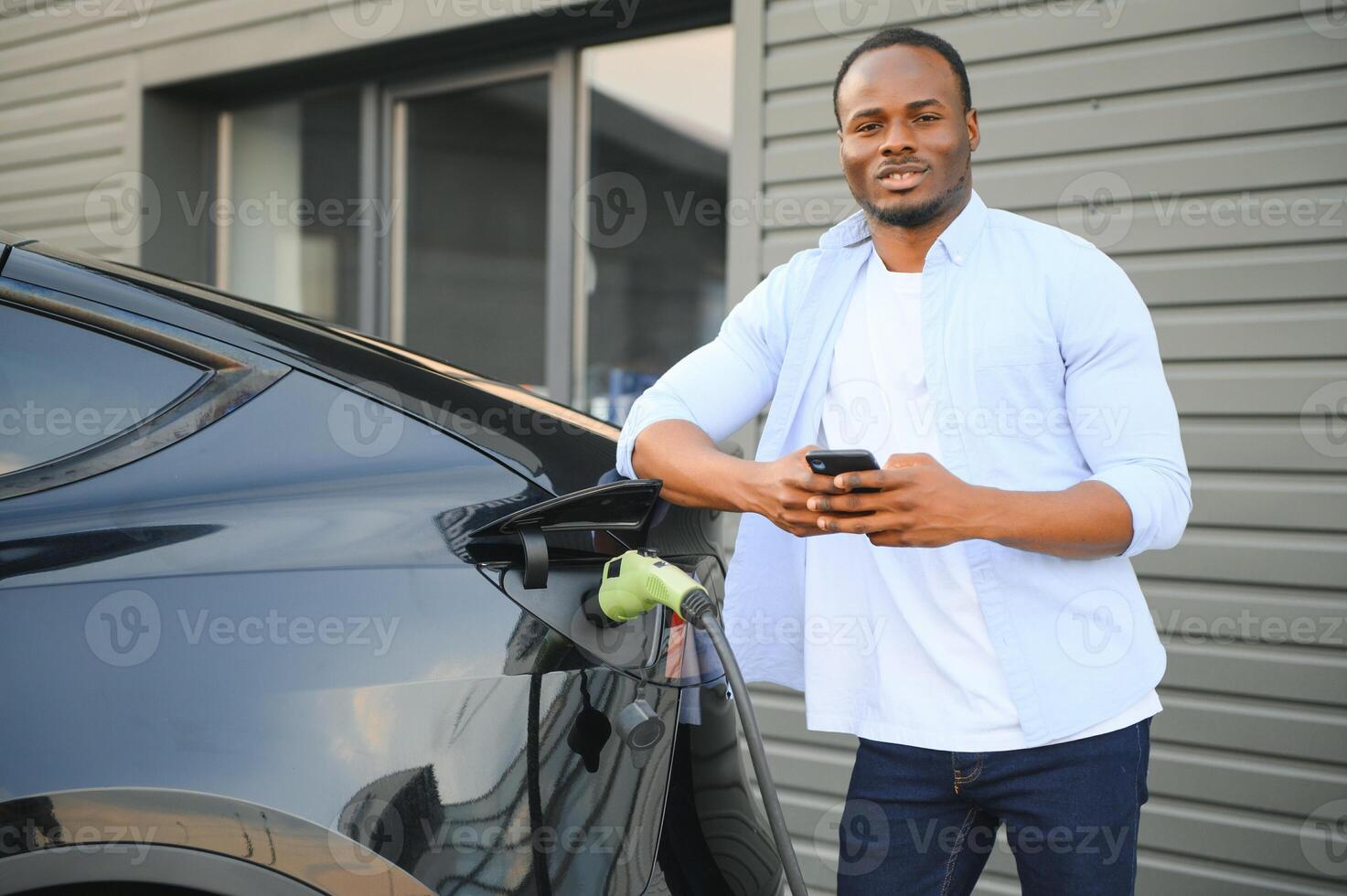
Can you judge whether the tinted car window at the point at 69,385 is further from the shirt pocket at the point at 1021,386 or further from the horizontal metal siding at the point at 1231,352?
the horizontal metal siding at the point at 1231,352

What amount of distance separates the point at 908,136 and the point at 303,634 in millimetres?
1073

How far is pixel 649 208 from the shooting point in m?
4.82

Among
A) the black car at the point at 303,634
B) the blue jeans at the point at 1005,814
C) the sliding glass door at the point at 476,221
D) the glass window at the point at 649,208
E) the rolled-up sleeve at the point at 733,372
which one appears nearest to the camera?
the black car at the point at 303,634

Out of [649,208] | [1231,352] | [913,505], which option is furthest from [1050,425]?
[649,208]

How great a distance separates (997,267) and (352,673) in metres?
1.03

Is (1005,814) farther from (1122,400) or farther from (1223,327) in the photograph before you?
(1223,327)

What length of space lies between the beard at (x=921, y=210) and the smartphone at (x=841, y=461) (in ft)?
1.48

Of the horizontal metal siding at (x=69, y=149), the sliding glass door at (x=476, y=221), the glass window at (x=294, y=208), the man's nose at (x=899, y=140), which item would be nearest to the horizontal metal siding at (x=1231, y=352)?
the man's nose at (x=899, y=140)

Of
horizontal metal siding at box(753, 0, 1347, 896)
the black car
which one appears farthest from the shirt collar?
horizontal metal siding at box(753, 0, 1347, 896)

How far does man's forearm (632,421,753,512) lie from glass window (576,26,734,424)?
2.66 m

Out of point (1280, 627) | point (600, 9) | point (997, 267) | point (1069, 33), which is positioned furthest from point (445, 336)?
point (997, 267)

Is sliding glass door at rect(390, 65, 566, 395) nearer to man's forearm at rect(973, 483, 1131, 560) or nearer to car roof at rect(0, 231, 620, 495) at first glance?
car roof at rect(0, 231, 620, 495)

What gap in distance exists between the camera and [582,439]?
5.88 ft

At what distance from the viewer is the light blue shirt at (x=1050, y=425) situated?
1.57m
